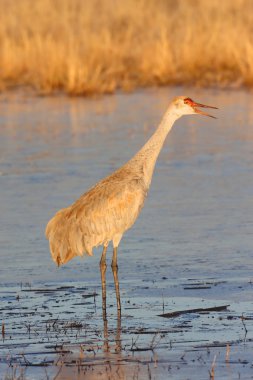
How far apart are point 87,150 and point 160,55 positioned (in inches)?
277

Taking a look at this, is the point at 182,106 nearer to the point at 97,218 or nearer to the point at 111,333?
the point at 97,218

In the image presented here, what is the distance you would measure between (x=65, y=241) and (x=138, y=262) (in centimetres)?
133

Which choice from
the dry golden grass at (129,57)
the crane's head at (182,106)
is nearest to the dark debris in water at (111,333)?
the crane's head at (182,106)

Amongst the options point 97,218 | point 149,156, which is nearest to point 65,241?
point 97,218

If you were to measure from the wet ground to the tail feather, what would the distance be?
33cm

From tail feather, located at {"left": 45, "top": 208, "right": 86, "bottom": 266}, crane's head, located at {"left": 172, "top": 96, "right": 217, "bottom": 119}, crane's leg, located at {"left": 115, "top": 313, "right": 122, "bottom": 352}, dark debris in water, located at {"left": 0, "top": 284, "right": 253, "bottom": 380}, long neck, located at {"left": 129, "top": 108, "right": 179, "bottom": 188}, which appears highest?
crane's head, located at {"left": 172, "top": 96, "right": 217, "bottom": 119}

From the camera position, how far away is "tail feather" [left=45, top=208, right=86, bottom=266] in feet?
29.0

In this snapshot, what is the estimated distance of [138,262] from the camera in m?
10.0

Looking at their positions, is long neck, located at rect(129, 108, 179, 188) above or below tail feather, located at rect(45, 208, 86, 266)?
above

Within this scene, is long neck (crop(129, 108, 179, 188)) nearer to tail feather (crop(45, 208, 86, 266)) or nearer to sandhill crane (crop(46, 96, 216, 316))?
sandhill crane (crop(46, 96, 216, 316))

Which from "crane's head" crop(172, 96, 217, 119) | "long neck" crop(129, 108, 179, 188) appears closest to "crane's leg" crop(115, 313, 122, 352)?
"long neck" crop(129, 108, 179, 188)

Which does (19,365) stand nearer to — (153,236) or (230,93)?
Answer: (153,236)

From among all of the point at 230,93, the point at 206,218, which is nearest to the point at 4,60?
the point at 230,93

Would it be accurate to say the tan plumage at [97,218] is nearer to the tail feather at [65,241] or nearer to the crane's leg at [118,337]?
the tail feather at [65,241]
